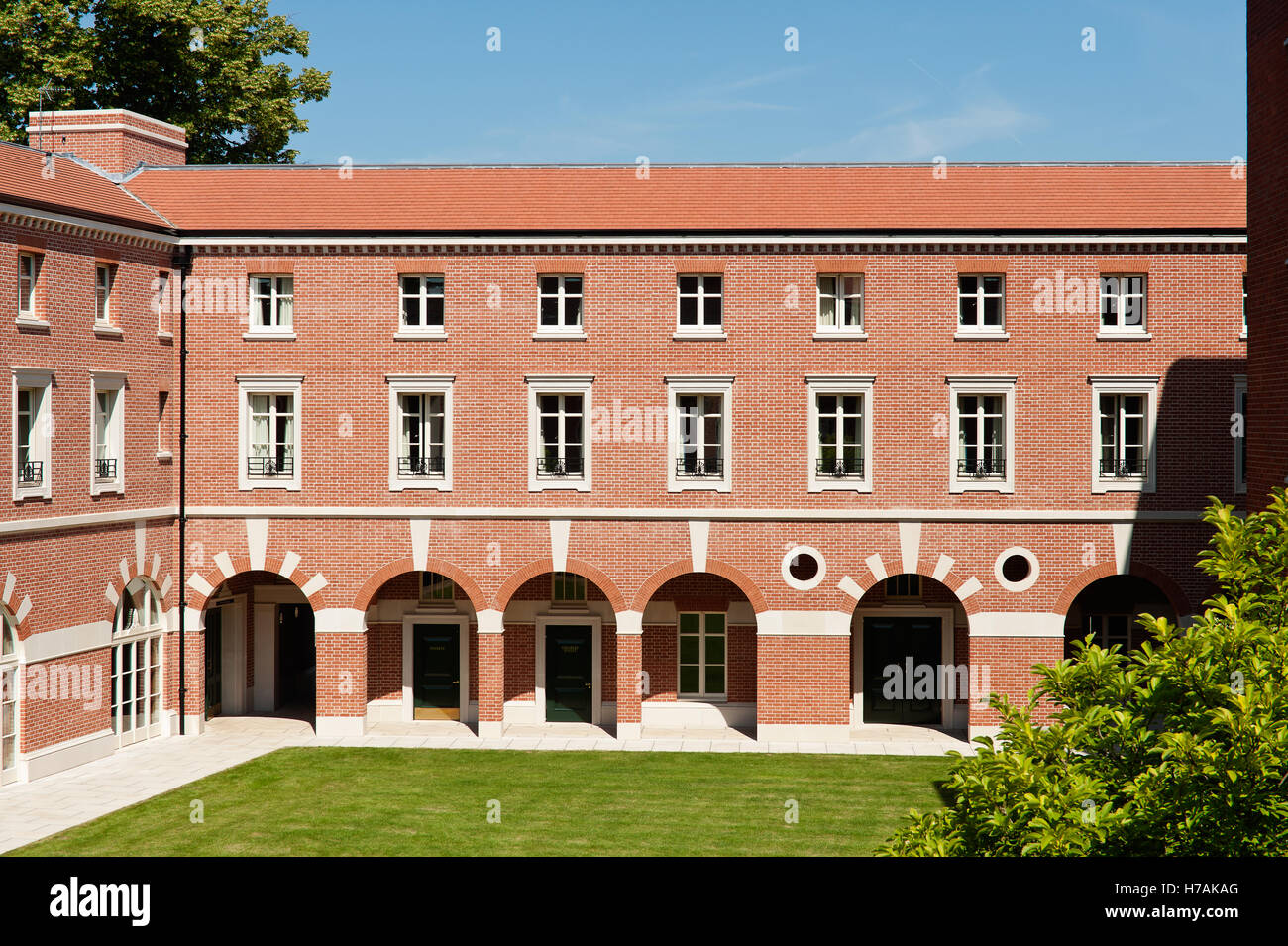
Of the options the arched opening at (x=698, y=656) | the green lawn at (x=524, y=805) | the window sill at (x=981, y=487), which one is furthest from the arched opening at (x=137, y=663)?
the window sill at (x=981, y=487)

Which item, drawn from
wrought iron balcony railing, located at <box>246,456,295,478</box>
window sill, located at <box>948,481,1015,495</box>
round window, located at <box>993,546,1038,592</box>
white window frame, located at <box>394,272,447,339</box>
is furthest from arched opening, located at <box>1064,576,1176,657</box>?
wrought iron balcony railing, located at <box>246,456,295,478</box>

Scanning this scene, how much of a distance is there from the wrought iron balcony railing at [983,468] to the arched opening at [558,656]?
9.37m

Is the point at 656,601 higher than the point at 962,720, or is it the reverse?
the point at 656,601

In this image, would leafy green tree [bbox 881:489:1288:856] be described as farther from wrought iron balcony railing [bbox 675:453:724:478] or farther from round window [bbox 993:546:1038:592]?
wrought iron balcony railing [bbox 675:453:724:478]

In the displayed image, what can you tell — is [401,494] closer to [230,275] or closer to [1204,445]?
[230,275]

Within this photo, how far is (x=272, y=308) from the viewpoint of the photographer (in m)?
30.3

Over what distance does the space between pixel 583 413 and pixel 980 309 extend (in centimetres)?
972

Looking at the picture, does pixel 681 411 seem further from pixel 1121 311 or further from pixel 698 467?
pixel 1121 311

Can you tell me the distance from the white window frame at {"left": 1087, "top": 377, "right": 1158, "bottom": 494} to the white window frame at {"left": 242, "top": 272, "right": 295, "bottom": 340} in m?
19.1

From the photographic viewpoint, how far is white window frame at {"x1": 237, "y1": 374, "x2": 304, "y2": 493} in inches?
1185

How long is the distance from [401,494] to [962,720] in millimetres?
14955

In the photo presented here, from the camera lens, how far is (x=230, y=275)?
30234 mm

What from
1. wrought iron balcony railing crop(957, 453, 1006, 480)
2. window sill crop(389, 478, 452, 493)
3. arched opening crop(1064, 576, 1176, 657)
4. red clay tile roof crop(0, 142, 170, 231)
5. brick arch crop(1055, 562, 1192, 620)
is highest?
red clay tile roof crop(0, 142, 170, 231)
